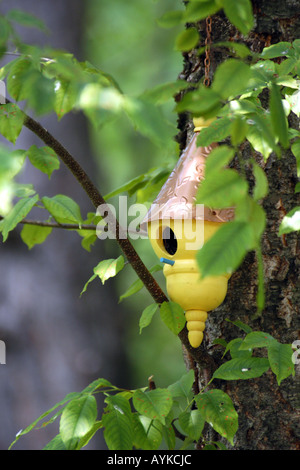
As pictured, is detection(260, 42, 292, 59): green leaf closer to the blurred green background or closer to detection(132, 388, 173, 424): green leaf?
detection(132, 388, 173, 424): green leaf

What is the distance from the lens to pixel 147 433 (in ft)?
3.42

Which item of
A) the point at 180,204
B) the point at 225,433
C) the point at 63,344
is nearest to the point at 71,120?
the point at 63,344

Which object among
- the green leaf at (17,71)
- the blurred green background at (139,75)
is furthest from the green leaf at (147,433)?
the blurred green background at (139,75)

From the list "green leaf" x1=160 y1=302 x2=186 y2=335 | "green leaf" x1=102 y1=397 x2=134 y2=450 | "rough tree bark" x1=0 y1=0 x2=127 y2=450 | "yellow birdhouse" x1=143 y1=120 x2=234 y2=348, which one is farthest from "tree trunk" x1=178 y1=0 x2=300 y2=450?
"rough tree bark" x1=0 y1=0 x2=127 y2=450

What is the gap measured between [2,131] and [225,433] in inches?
26.5

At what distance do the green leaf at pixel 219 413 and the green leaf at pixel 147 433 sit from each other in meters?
0.09

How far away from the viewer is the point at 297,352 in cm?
120

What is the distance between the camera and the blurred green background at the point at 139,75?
426 centimetres

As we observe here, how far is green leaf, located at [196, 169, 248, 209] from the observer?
0.58 meters

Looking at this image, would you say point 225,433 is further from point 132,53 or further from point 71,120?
point 132,53

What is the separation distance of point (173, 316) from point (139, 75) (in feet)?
12.6

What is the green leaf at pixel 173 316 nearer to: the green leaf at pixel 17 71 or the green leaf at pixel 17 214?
the green leaf at pixel 17 214

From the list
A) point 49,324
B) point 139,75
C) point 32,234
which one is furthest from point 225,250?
point 139,75

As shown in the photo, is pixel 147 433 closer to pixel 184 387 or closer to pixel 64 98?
pixel 184 387
